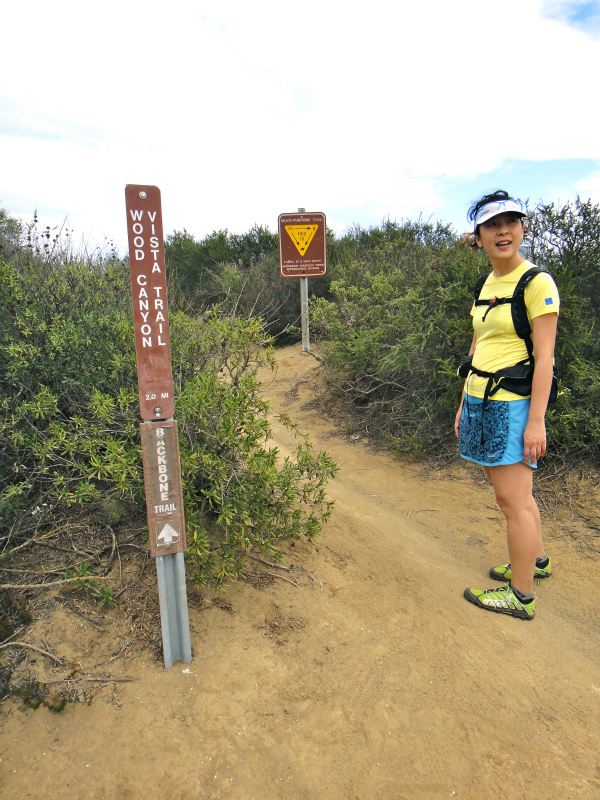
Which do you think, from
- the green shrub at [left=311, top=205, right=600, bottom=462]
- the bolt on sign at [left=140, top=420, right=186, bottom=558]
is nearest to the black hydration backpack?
the bolt on sign at [left=140, top=420, right=186, bottom=558]

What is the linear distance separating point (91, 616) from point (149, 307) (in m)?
1.51

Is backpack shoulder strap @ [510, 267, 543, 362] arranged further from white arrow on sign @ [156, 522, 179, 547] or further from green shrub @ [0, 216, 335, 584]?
white arrow on sign @ [156, 522, 179, 547]

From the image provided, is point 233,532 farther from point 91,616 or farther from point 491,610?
point 491,610

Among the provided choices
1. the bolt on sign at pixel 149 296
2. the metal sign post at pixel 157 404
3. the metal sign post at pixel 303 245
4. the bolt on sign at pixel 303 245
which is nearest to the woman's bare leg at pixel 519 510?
the metal sign post at pixel 157 404

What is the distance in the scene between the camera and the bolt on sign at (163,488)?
2090 mm

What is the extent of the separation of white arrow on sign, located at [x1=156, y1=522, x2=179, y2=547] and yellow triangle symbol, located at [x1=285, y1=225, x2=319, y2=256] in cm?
740

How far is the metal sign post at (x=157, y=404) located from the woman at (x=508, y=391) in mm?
1515

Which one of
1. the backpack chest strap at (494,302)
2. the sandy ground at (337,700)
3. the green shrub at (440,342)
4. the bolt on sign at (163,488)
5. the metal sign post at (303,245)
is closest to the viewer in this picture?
the sandy ground at (337,700)

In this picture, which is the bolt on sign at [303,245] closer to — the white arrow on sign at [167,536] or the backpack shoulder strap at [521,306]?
the backpack shoulder strap at [521,306]

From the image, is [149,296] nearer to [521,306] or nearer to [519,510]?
[521,306]

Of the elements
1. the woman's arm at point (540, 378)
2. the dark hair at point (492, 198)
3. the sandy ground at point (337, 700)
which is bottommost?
the sandy ground at point (337, 700)

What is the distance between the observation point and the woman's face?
8.01 feet

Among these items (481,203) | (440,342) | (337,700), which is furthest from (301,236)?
(337,700)

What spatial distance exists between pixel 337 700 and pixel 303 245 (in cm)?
775
